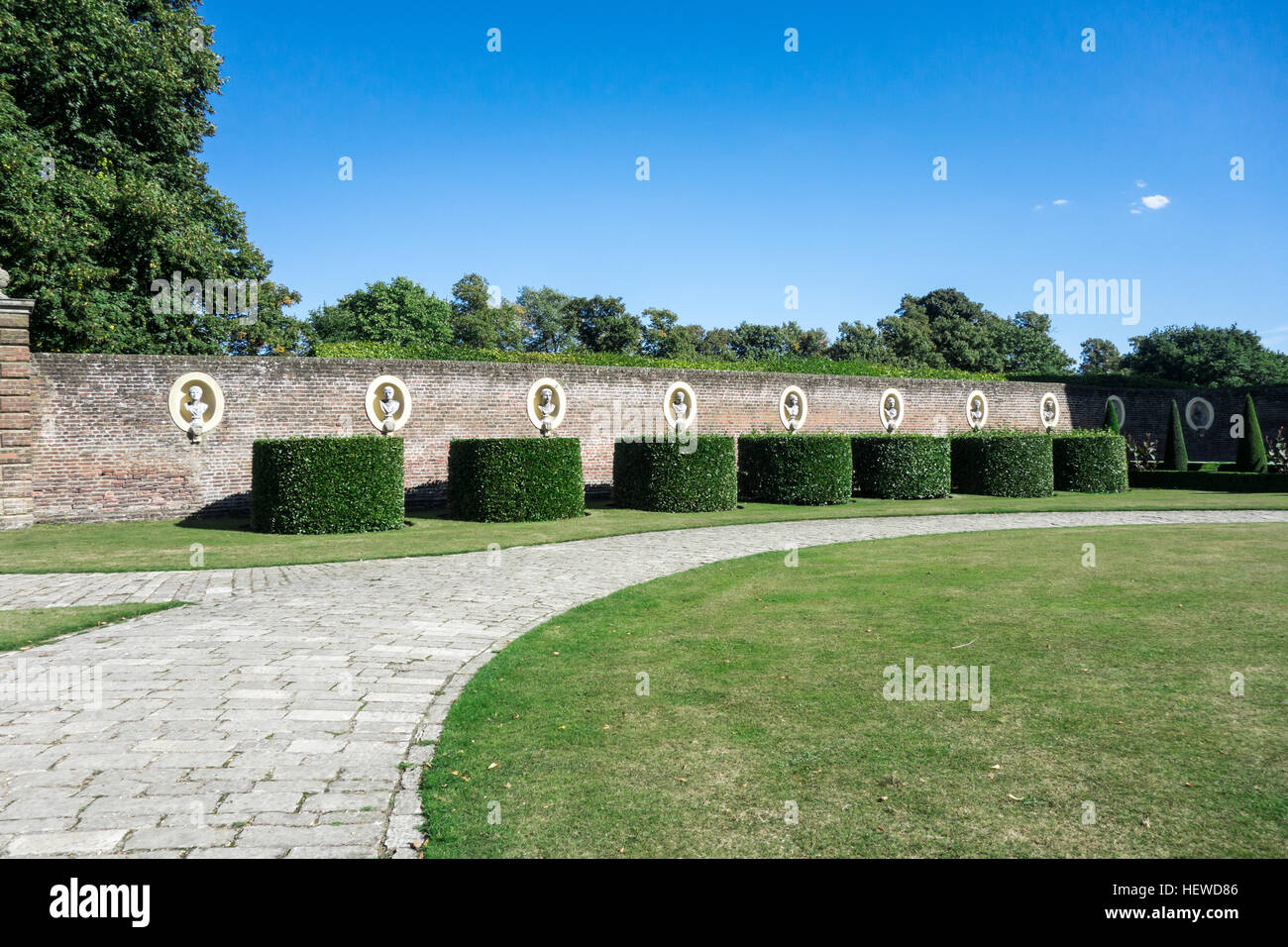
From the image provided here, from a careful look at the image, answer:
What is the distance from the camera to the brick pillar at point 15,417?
15289 millimetres

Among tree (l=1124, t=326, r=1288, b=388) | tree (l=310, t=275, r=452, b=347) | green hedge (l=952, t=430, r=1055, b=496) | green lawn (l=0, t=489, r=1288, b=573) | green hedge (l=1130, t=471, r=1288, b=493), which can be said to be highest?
tree (l=310, t=275, r=452, b=347)

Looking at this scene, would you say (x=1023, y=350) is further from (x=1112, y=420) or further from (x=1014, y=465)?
(x=1014, y=465)

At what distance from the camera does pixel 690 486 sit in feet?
59.4

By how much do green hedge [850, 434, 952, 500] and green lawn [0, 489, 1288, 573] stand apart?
658mm

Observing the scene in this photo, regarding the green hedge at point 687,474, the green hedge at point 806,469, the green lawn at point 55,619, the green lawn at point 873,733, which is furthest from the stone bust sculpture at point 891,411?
the green lawn at point 55,619

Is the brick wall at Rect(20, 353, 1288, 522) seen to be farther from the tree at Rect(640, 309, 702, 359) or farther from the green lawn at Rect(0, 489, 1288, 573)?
the tree at Rect(640, 309, 702, 359)

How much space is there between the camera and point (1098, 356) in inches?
4397

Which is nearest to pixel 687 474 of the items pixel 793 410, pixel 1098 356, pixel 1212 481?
pixel 793 410

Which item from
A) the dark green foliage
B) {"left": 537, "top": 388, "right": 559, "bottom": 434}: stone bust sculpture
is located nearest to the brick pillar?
{"left": 537, "top": 388, "right": 559, "bottom": 434}: stone bust sculpture

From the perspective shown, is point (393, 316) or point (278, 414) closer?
point (278, 414)

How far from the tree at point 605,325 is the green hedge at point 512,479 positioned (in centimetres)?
5223

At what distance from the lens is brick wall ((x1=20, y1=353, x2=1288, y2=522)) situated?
1612cm

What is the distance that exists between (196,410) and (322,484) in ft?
16.8

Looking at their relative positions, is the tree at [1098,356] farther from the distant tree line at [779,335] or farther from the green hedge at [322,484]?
the green hedge at [322,484]
